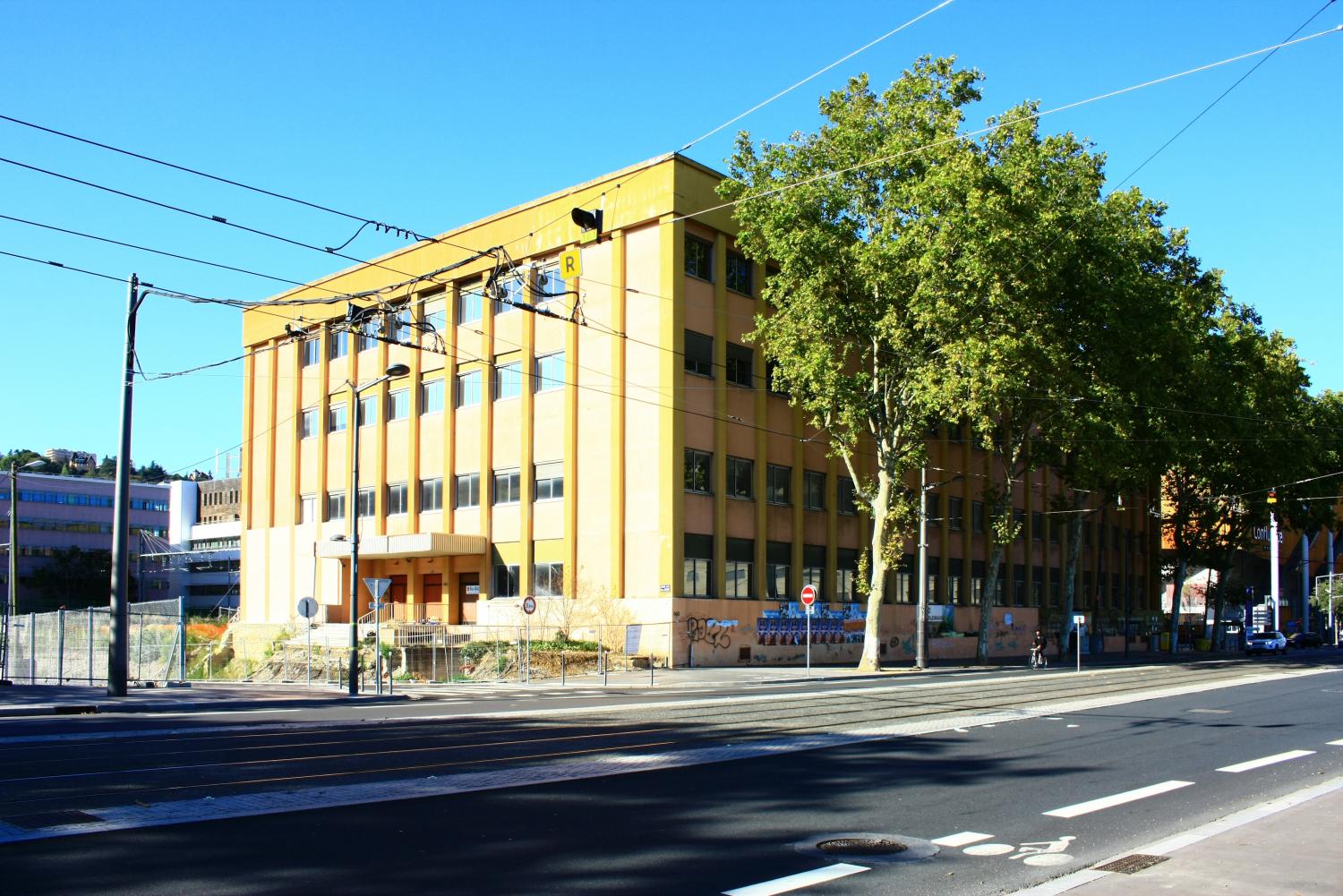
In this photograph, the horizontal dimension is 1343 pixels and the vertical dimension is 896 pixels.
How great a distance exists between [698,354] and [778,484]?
684 cm

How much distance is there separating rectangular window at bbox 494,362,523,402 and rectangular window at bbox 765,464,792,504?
1059 cm

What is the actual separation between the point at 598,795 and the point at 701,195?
32.8 metres

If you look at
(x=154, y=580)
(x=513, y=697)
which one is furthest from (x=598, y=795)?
(x=154, y=580)

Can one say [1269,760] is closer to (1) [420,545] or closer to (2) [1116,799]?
Result: (2) [1116,799]

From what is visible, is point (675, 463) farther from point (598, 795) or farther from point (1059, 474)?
point (598, 795)

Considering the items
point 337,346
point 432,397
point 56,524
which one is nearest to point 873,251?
point 432,397

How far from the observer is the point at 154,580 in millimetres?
111562

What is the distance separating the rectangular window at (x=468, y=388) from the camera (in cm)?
4753

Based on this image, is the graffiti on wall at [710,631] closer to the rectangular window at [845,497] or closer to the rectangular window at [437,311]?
the rectangular window at [845,497]

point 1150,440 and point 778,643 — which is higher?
point 1150,440

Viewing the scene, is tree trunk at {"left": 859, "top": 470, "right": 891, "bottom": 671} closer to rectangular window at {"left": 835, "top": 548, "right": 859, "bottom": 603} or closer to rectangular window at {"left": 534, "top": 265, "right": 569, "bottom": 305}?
rectangular window at {"left": 835, "top": 548, "right": 859, "bottom": 603}

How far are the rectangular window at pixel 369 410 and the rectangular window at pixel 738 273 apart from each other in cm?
1869

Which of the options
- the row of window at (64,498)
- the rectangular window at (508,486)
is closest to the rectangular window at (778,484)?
the rectangular window at (508,486)

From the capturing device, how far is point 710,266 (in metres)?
42.4
